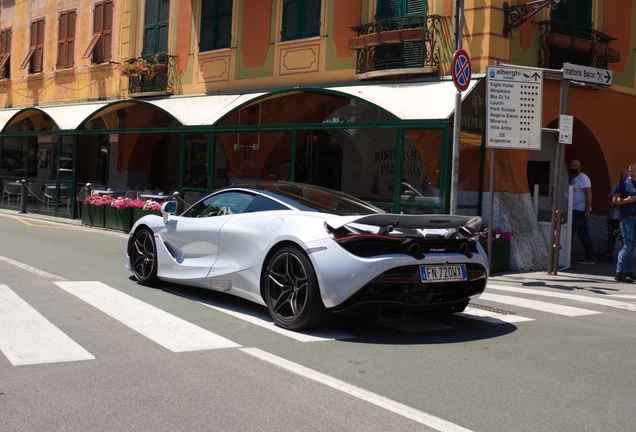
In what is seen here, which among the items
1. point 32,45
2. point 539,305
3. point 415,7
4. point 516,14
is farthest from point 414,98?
point 32,45

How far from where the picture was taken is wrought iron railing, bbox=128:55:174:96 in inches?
817

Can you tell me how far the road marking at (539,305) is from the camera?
8.46 m

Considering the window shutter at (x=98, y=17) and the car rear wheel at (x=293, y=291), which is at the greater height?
the window shutter at (x=98, y=17)

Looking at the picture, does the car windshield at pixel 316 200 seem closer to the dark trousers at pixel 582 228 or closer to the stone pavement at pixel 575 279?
the stone pavement at pixel 575 279

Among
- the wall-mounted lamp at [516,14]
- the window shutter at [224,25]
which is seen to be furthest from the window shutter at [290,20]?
the wall-mounted lamp at [516,14]

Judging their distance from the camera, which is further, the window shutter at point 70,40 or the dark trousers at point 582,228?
the window shutter at point 70,40

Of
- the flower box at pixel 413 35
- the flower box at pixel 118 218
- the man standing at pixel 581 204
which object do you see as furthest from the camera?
the flower box at pixel 118 218

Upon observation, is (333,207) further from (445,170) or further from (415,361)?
(445,170)

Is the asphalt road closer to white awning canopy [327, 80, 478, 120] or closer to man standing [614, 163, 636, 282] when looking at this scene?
man standing [614, 163, 636, 282]

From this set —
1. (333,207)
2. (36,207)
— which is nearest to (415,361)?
(333,207)

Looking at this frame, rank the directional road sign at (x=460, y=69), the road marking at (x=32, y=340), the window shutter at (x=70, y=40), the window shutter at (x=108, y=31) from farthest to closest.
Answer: the window shutter at (x=70, y=40) → the window shutter at (x=108, y=31) → the directional road sign at (x=460, y=69) → the road marking at (x=32, y=340)

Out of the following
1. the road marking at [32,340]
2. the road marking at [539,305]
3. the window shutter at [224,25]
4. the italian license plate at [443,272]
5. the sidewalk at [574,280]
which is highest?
the window shutter at [224,25]

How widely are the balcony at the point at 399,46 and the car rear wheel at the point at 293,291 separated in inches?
330

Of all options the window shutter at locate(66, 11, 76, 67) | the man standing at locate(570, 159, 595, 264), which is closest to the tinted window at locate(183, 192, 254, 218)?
the man standing at locate(570, 159, 595, 264)
